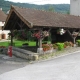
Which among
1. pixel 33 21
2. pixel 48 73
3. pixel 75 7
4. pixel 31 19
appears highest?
pixel 75 7

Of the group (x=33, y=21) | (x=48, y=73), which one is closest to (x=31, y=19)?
(x=33, y=21)

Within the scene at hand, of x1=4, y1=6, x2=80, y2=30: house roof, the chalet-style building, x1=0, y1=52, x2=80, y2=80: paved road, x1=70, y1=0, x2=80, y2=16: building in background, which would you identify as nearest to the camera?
x1=0, y1=52, x2=80, y2=80: paved road

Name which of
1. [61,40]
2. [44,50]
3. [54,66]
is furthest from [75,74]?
[61,40]

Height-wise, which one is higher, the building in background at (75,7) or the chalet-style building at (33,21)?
the building in background at (75,7)

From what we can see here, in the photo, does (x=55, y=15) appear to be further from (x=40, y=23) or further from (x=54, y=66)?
(x=54, y=66)

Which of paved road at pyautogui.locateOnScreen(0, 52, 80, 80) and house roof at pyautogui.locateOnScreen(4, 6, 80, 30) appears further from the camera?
house roof at pyautogui.locateOnScreen(4, 6, 80, 30)

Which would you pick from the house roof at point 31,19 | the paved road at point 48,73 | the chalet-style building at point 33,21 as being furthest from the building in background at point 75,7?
the paved road at point 48,73

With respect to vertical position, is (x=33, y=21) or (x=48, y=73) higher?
(x=33, y=21)

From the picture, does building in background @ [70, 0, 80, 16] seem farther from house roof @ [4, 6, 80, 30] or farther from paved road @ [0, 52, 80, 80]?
paved road @ [0, 52, 80, 80]

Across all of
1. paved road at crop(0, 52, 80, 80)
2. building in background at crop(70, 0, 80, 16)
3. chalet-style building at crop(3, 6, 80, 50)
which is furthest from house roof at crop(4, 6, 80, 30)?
building in background at crop(70, 0, 80, 16)

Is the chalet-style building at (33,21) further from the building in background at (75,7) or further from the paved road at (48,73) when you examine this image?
the building in background at (75,7)

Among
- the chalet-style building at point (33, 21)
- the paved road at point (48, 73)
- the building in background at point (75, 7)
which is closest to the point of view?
the paved road at point (48, 73)

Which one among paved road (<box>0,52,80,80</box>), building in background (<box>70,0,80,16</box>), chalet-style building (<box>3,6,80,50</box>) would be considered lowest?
paved road (<box>0,52,80,80</box>)

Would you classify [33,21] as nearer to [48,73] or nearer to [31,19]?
[31,19]
